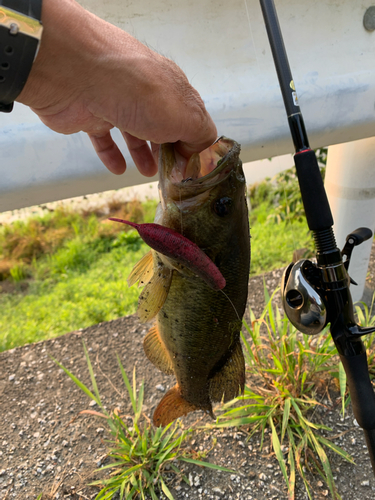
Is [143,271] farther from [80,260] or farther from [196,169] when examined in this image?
[80,260]

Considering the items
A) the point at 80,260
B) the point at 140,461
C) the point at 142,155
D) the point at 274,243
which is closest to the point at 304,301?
the point at 142,155

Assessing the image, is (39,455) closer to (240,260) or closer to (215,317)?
(215,317)

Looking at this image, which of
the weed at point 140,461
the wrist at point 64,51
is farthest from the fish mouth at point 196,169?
the weed at point 140,461

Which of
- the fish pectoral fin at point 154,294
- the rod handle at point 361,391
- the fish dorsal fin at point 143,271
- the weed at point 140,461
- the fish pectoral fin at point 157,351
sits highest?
the fish dorsal fin at point 143,271

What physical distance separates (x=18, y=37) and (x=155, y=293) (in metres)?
0.82

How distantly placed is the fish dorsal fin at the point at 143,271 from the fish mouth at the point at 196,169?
0.92 feet

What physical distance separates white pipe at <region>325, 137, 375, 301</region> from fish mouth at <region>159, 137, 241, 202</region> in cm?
170

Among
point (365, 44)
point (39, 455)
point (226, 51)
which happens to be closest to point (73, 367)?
point (39, 455)

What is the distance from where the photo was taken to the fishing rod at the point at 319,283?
54.8 inches

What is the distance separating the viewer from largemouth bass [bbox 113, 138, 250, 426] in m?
1.19

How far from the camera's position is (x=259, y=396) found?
2.42 meters

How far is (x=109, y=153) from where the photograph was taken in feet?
5.38

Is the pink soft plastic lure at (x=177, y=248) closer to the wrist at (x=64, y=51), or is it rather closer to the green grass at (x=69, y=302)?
the wrist at (x=64, y=51)

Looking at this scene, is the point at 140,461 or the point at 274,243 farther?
the point at 274,243
